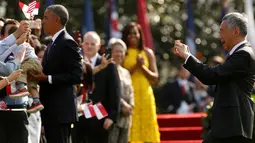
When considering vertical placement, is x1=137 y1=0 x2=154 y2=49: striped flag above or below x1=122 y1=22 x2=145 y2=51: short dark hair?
below

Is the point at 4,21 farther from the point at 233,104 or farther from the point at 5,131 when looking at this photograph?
the point at 233,104

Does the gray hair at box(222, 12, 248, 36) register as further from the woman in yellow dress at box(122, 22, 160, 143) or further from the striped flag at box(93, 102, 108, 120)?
the woman in yellow dress at box(122, 22, 160, 143)

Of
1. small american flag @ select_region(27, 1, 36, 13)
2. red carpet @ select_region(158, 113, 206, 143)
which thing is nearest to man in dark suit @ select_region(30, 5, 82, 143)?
small american flag @ select_region(27, 1, 36, 13)

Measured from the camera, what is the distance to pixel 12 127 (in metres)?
9.76

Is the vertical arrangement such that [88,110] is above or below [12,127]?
below

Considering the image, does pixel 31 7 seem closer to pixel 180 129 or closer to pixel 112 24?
pixel 180 129

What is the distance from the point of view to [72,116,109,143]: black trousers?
12.1 m

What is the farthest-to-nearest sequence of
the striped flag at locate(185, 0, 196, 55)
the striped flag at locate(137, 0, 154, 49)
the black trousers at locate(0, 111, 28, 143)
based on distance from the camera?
1. the striped flag at locate(185, 0, 196, 55)
2. the striped flag at locate(137, 0, 154, 49)
3. the black trousers at locate(0, 111, 28, 143)

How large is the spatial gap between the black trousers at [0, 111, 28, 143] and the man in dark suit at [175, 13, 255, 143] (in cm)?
194

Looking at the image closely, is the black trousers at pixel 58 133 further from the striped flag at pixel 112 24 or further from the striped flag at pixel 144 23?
the striped flag at pixel 144 23

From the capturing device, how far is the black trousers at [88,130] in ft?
39.5

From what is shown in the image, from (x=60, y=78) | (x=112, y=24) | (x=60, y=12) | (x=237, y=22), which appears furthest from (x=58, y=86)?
(x=112, y=24)

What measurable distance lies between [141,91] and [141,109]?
29 cm

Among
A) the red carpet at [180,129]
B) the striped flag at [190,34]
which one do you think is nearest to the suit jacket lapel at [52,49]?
the red carpet at [180,129]
